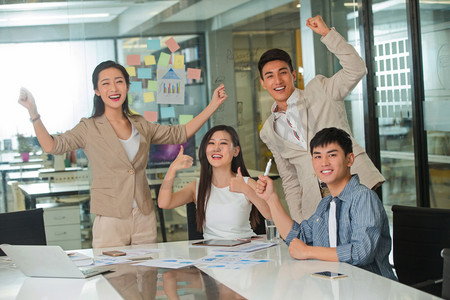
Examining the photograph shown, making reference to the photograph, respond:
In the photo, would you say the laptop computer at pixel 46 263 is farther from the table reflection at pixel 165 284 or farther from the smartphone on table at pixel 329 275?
the smartphone on table at pixel 329 275

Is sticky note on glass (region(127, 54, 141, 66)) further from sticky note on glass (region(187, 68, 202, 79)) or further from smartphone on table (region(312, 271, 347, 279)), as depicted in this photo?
smartphone on table (region(312, 271, 347, 279))

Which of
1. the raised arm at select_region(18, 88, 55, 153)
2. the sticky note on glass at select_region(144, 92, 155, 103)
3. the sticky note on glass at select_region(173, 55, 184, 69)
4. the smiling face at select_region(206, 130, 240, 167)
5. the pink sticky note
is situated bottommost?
the smiling face at select_region(206, 130, 240, 167)

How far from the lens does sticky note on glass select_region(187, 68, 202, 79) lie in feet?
16.1

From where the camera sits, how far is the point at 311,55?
5176 mm

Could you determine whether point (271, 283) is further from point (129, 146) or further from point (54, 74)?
point (54, 74)

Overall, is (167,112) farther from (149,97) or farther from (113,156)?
(113,156)

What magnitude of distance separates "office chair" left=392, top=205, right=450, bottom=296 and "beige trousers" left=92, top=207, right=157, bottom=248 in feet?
4.11

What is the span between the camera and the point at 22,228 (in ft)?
10.5

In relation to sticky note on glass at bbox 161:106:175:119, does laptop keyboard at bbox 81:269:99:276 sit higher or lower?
lower

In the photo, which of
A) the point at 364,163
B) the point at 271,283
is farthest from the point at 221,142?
the point at 271,283

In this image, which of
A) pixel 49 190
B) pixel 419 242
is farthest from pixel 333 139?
pixel 49 190

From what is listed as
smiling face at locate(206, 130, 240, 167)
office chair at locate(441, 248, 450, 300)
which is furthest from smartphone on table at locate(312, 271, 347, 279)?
smiling face at locate(206, 130, 240, 167)

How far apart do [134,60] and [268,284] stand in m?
3.05

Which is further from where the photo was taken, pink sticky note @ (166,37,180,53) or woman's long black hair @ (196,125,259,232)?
pink sticky note @ (166,37,180,53)
